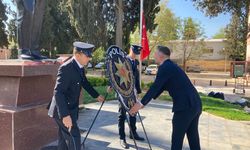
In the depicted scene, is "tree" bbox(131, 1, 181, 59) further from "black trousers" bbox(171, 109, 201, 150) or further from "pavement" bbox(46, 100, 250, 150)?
"black trousers" bbox(171, 109, 201, 150)

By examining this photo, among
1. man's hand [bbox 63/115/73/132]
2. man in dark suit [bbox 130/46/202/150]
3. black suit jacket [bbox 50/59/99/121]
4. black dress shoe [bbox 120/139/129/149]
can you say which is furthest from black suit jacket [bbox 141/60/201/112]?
black dress shoe [bbox 120/139/129/149]

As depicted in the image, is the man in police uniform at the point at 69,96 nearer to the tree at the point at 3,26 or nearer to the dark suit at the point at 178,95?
the dark suit at the point at 178,95

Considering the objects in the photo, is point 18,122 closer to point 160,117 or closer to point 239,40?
point 160,117

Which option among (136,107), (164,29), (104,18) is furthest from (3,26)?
(136,107)

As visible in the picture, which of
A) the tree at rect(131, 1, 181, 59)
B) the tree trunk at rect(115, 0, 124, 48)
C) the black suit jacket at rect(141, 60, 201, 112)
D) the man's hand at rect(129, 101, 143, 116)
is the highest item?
the tree at rect(131, 1, 181, 59)

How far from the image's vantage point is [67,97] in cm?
361

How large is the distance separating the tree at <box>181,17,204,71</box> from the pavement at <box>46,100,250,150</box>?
3656 cm

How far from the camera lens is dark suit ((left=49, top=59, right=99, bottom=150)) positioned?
135 inches

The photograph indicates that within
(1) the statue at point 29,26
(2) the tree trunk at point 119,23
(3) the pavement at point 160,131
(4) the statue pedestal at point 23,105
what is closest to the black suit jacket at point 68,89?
(4) the statue pedestal at point 23,105

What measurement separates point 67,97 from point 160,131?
3377 millimetres

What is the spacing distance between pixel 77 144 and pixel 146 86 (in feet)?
40.8

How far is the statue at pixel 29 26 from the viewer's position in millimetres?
4856

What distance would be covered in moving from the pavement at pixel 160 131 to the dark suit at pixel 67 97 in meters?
1.47

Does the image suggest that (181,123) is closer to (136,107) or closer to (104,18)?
(136,107)
